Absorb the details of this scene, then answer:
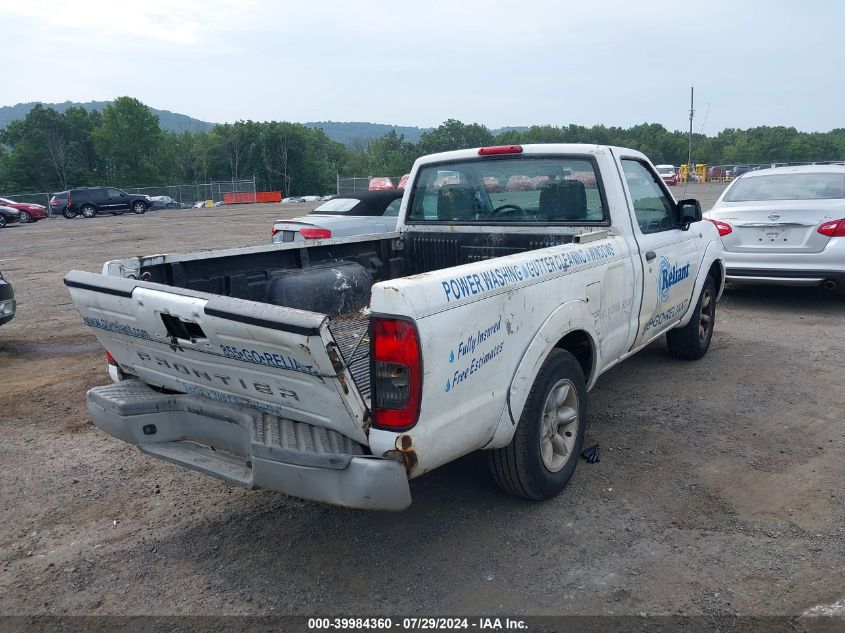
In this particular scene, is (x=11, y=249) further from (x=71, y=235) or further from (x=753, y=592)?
(x=753, y=592)

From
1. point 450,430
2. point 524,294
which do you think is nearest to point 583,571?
point 450,430

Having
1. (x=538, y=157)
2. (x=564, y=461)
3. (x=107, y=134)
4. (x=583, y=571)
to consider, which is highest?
(x=107, y=134)

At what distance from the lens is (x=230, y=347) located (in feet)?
9.53

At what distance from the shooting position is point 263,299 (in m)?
4.34

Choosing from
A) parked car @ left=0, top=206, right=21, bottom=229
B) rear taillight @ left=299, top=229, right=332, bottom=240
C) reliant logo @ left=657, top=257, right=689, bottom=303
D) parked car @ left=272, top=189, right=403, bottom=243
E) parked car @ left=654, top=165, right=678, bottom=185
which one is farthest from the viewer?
parked car @ left=654, top=165, right=678, bottom=185

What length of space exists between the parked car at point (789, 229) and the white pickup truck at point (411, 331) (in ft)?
11.0

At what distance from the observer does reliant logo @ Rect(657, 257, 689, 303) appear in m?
4.98

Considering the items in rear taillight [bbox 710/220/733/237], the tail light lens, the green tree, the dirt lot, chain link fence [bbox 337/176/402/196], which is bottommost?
the dirt lot

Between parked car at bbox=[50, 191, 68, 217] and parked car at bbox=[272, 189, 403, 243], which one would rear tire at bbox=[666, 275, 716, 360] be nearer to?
parked car at bbox=[272, 189, 403, 243]

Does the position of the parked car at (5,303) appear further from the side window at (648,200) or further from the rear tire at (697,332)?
the rear tire at (697,332)

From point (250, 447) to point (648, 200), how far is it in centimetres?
349

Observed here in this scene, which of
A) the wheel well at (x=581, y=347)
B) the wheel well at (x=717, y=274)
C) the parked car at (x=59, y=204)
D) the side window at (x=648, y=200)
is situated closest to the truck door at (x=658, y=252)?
the side window at (x=648, y=200)

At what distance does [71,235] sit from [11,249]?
5.09 m

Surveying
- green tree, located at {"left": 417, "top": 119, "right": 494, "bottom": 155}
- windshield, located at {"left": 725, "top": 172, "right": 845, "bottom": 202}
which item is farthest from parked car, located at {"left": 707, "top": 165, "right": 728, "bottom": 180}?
windshield, located at {"left": 725, "top": 172, "right": 845, "bottom": 202}
